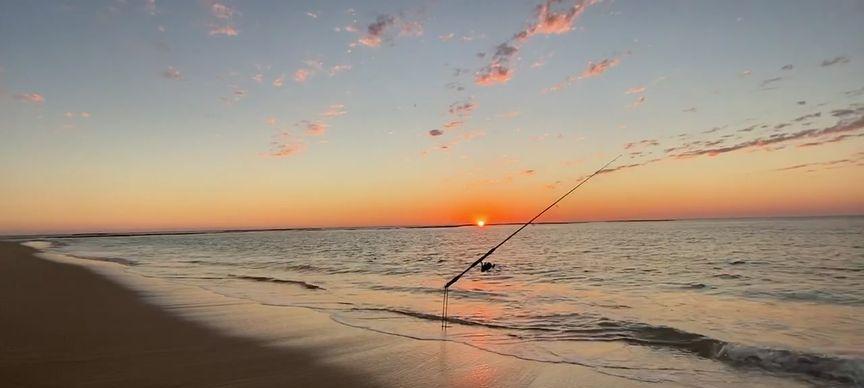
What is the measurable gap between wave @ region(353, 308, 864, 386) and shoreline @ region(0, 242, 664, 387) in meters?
2.41

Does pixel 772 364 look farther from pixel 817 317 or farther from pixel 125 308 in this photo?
pixel 125 308

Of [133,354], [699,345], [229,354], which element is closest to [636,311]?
[699,345]

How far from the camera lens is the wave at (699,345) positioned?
7.59 meters

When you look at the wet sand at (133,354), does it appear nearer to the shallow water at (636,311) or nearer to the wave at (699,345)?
the shallow water at (636,311)

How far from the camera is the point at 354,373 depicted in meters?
6.75

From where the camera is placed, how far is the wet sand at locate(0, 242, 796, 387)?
634 centimetres

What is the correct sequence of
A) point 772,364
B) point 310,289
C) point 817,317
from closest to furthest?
point 772,364 → point 817,317 → point 310,289

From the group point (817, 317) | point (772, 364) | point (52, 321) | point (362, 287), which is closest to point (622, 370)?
point (772, 364)

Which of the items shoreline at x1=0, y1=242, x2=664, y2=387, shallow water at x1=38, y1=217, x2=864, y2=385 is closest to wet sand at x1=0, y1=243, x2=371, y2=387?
shoreline at x1=0, y1=242, x2=664, y2=387

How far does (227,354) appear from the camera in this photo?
25.0 ft

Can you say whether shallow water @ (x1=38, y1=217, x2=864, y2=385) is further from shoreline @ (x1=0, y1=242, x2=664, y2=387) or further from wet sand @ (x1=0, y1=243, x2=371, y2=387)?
wet sand @ (x1=0, y1=243, x2=371, y2=387)

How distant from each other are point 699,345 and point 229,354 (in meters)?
8.17

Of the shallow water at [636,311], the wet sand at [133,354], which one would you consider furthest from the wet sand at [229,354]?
the shallow water at [636,311]

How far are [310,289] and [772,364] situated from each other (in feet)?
45.9
